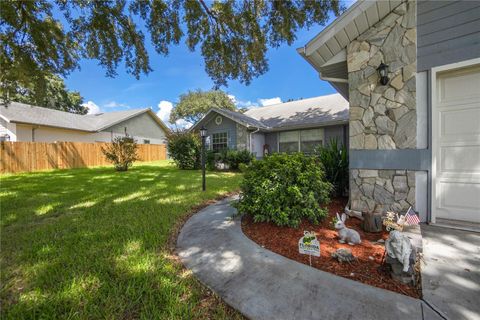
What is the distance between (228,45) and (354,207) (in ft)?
19.8

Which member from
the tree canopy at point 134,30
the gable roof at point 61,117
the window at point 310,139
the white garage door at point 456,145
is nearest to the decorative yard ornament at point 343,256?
the white garage door at point 456,145

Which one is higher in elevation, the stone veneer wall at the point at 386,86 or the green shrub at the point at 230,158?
the stone veneer wall at the point at 386,86

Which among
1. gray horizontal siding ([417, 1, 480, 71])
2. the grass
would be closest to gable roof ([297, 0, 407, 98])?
gray horizontal siding ([417, 1, 480, 71])

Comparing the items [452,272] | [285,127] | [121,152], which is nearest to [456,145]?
[452,272]

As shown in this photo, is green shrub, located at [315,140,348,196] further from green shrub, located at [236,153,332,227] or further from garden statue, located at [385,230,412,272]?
garden statue, located at [385,230,412,272]

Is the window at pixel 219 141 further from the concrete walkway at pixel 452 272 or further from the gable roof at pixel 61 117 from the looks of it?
the gable roof at pixel 61 117

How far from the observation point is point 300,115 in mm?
13062

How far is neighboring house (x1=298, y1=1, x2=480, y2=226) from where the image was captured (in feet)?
10.8

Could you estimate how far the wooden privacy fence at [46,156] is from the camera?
1174 centimetres

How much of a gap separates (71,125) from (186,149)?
12611mm

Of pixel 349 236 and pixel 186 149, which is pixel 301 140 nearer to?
pixel 186 149

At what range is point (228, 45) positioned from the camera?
7.09 metres

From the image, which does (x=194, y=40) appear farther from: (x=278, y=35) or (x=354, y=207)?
(x=354, y=207)

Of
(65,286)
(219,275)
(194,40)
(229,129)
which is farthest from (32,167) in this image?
(219,275)
